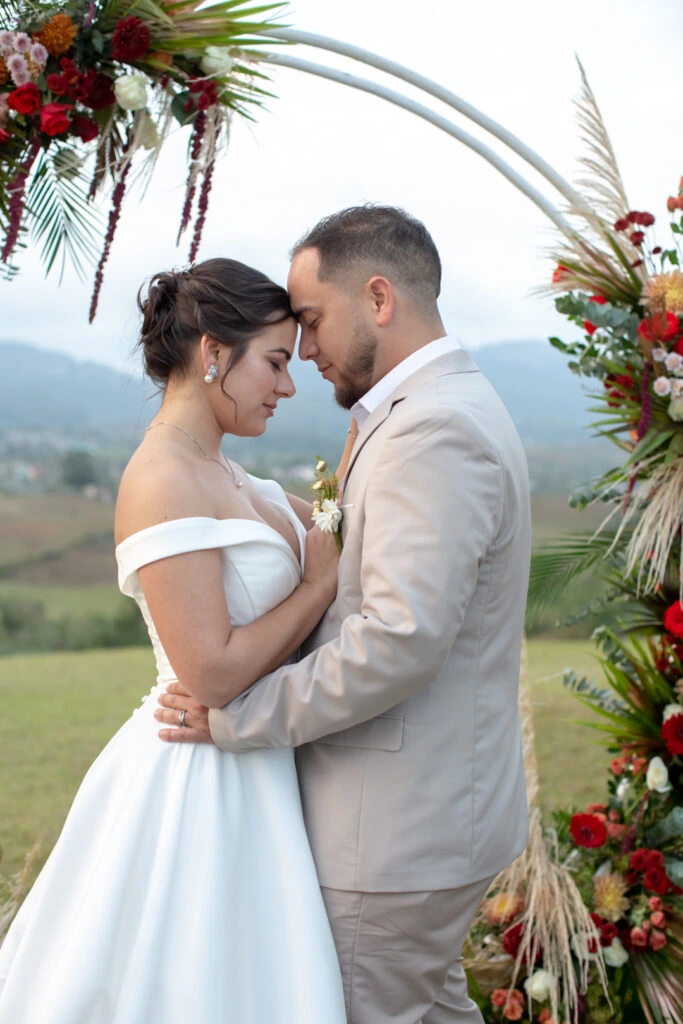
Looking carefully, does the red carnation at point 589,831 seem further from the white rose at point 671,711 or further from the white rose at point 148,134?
the white rose at point 148,134

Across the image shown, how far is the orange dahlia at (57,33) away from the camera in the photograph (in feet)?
9.28

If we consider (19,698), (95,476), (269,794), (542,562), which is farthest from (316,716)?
(95,476)

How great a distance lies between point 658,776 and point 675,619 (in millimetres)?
628

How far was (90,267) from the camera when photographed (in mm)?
3287

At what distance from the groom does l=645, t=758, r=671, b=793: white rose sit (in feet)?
4.56

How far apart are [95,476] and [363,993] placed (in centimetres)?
2632

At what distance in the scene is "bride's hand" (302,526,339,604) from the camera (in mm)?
2686

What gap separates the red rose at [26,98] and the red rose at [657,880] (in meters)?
3.48

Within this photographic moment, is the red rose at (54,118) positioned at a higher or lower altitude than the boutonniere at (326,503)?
higher

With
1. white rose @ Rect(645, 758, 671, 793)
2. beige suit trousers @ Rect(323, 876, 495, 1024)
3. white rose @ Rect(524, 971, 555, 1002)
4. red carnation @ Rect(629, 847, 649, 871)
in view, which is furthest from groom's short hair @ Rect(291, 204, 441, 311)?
white rose @ Rect(524, 971, 555, 1002)

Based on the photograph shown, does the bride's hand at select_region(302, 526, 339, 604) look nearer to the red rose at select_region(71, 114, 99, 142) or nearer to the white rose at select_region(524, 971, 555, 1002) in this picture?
the red rose at select_region(71, 114, 99, 142)

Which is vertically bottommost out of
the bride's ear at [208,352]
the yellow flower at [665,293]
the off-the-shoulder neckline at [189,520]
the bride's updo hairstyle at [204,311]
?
the off-the-shoulder neckline at [189,520]

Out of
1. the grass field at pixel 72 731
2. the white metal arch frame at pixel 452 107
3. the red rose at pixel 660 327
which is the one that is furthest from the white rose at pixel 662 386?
the grass field at pixel 72 731

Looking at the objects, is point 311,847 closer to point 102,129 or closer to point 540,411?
point 102,129
